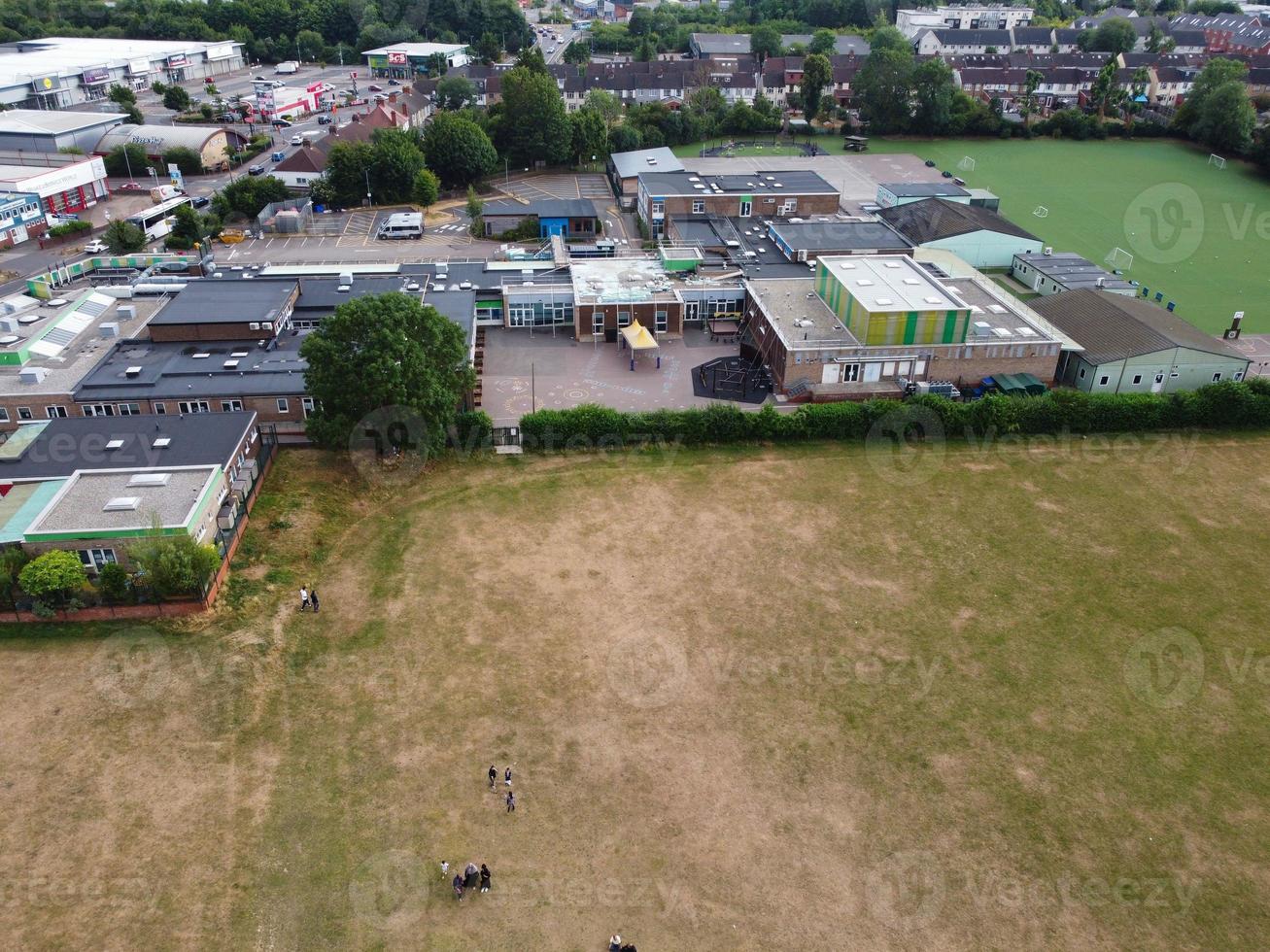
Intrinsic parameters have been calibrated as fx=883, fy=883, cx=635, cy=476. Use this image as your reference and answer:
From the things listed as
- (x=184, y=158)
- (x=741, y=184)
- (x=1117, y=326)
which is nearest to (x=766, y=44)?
(x=741, y=184)

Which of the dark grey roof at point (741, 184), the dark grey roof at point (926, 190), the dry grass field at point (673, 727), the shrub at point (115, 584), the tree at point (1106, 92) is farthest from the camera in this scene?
the tree at point (1106, 92)

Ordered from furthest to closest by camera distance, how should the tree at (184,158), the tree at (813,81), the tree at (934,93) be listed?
the tree at (813,81), the tree at (934,93), the tree at (184,158)

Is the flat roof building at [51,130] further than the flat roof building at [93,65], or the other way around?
the flat roof building at [93,65]

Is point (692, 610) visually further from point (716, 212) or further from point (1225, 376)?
point (716, 212)

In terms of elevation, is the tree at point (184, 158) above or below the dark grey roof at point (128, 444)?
above

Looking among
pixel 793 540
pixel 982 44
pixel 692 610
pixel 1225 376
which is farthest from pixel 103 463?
pixel 982 44

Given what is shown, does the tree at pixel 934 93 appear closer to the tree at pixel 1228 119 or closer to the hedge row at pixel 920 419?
the tree at pixel 1228 119

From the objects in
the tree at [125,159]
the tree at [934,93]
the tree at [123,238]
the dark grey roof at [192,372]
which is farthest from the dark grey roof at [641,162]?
the dark grey roof at [192,372]

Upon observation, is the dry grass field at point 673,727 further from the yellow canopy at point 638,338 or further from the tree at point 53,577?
the yellow canopy at point 638,338

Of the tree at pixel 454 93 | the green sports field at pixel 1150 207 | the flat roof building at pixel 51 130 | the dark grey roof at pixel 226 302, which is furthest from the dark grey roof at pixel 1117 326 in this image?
the flat roof building at pixel 51 130

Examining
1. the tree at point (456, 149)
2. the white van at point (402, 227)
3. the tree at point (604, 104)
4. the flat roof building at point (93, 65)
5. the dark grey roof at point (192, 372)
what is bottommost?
the dark grey roof at point (192, 372)
